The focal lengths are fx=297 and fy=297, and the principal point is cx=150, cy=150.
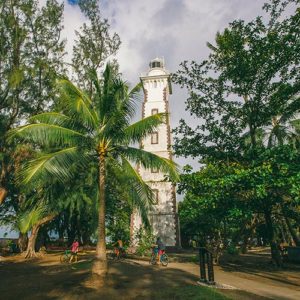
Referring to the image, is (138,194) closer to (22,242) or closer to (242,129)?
(242,129)

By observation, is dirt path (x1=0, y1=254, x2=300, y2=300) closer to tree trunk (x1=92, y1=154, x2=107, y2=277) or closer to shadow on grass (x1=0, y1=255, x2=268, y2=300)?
shadow on grass (x1=0, y1=255, x2=268, y2=300)

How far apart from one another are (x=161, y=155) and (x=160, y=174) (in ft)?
6.91

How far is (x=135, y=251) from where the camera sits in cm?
2817

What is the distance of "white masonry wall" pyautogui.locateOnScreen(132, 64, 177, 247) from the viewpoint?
99.6 feet

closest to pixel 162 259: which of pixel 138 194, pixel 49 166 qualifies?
pixel 138 194

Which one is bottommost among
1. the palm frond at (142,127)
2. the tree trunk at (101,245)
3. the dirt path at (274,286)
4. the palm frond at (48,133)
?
the dirt path at (274,286)

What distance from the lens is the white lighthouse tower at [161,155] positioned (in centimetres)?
3033

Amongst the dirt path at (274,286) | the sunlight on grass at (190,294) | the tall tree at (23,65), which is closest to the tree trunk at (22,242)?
the tall tree at (23,65)

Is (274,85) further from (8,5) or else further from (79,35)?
(8,5)

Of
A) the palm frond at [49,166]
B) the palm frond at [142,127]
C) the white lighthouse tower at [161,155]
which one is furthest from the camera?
the white lighthouse tower at [161,155]

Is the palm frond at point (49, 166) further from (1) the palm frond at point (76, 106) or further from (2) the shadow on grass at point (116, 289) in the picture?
(2) the shadow on grass at point (116, 289)

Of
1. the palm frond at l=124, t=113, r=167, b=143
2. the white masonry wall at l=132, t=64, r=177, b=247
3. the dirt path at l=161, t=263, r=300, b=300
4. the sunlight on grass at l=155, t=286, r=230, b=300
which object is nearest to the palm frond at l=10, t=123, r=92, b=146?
the palm frond at l=124, t=113, r=167, b=143

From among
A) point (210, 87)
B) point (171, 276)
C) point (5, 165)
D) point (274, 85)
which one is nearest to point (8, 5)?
point (5, 165)

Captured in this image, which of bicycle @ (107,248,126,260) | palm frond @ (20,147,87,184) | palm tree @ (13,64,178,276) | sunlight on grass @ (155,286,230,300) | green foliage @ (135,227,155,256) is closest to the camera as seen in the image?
sunlight on grass @ (155,286,230,300)
